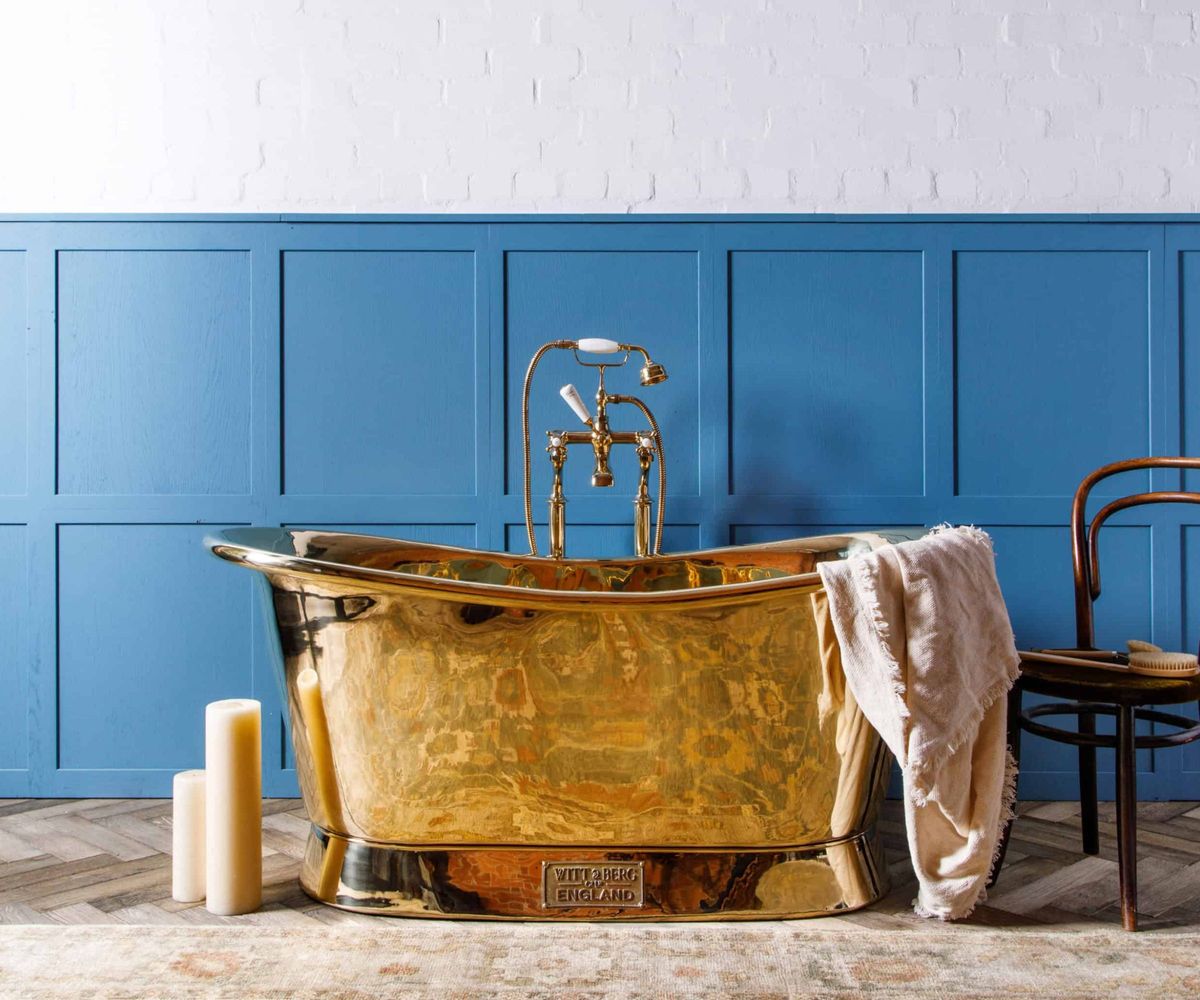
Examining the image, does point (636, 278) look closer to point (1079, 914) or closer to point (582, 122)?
point (582, 122)

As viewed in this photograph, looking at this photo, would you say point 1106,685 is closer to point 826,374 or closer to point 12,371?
point 826,374

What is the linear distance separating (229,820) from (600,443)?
3.22 ft

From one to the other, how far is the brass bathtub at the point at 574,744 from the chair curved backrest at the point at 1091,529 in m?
0.57

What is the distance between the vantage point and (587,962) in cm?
141

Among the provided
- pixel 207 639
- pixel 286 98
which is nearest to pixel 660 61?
pixel 286 98

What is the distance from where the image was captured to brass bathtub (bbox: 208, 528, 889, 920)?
1.49 meters

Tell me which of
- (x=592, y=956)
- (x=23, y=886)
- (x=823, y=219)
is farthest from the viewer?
(x=823, y=219)

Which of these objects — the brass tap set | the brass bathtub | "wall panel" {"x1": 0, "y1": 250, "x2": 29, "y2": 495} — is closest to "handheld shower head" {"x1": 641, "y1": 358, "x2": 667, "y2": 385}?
the brass tap set

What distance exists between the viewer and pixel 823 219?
2203 mm

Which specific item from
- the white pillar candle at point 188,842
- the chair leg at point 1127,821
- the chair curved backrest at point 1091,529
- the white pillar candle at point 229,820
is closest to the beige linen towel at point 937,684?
the chair leg at point 1127,821

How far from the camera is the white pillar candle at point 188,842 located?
164 centimetres

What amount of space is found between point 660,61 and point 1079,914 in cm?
192

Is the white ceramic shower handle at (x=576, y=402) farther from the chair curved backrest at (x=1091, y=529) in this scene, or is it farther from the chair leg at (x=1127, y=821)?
the chair leg at (x=1127, y=821)

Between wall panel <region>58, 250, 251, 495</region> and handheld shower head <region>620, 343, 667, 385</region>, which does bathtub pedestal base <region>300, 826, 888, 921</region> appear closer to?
handheld shower head <region>620, 343, 667, 385</region>
